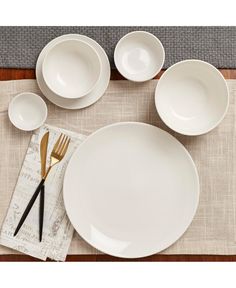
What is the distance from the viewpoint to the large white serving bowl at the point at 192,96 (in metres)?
0.92

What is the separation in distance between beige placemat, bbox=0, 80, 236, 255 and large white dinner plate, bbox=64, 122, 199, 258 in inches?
1.3

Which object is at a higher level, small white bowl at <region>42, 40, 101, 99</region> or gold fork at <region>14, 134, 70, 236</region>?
small white bowl at <region>42, 40, 101, 99</region>

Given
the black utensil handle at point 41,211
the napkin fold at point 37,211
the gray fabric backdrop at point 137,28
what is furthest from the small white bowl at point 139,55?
the black utensil handle at point 41,211

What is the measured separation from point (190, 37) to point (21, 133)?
17.2 inches

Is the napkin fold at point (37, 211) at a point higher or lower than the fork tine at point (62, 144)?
lower

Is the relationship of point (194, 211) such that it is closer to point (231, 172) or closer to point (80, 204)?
point (231, 172)

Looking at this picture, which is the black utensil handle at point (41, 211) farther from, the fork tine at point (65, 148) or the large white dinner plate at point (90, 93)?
the large white dinner plate at point (90, 93)

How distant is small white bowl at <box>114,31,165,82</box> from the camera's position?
94cm

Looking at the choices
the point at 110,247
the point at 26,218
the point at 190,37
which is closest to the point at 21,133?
the point at 26,218

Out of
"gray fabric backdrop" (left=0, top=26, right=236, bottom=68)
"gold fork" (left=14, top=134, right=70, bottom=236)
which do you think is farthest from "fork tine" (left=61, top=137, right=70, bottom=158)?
"gray fabric backdrop" (left=0, top=26, right=236, bottom=68)

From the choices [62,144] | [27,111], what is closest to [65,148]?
[62,144]

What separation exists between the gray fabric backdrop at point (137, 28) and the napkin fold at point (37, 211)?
18cm

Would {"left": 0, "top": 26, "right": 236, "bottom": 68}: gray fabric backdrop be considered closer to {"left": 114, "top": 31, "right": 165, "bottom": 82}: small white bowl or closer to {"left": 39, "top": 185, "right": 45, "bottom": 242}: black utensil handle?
{"left": 114, "top": 31, "right": 165, "bottom": 82}: small white bowl

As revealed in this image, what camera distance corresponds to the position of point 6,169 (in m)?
0.96
